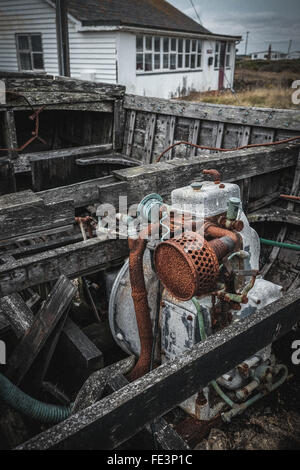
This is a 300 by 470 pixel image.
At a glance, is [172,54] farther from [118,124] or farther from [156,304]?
[156,304]

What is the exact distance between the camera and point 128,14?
17547 millimetres

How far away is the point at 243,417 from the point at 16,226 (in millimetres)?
2298

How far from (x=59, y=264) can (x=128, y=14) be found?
1876 centimetres

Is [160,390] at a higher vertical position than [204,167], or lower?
lower

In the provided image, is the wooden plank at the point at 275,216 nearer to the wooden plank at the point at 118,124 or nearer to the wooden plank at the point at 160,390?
the wooden plank at the point at 160,390

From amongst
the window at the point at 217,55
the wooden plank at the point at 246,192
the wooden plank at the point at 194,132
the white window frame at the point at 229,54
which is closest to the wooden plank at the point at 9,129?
the wooden plank at the point at 194,132

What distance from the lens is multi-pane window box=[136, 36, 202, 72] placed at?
17109mm

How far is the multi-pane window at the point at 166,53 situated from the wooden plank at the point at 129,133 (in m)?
11.9

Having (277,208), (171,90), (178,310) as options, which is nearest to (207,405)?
(178,310)

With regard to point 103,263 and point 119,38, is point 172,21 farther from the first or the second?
point 103,263

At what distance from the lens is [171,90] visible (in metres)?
19.3

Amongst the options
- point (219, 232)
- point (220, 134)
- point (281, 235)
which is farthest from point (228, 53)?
point (219, 232)
